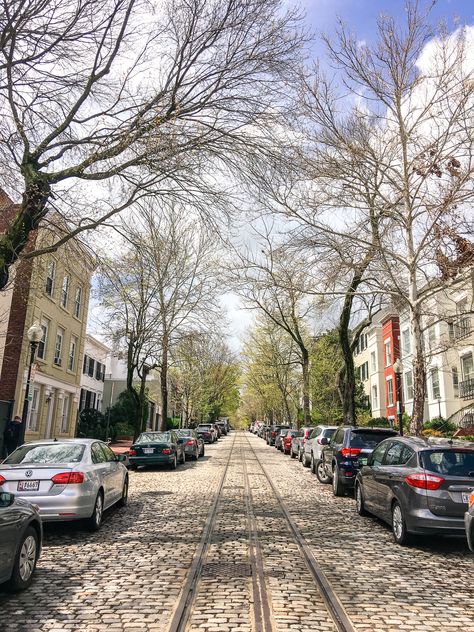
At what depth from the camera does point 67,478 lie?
7.98m

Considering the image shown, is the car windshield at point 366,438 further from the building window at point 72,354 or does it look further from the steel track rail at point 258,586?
the building window at point 72,354

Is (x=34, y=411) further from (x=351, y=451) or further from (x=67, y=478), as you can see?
(x=67, y=478)

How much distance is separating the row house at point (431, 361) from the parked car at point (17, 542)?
13.2 m

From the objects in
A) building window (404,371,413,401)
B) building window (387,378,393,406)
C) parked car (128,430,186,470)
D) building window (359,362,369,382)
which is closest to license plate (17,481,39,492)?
parked car (128,430,186,470)

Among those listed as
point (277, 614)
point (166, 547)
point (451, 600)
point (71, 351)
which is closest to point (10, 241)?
point (166, 547)

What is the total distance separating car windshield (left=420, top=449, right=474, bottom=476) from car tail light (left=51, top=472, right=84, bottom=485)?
16.8 feet

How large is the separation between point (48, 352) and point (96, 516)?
61.3 feet

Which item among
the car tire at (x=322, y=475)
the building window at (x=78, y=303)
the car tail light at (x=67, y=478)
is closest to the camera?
the car tail light at (x=67, y=478)

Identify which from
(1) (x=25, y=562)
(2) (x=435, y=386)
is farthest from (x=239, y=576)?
(2) (x=435, y=386)

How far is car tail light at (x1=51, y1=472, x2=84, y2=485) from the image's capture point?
7.94 m

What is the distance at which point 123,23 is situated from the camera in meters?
9.37

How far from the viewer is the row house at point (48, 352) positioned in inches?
874

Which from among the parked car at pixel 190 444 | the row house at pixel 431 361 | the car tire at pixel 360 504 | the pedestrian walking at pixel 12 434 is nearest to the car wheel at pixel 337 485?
the car tire at pixel 360 504

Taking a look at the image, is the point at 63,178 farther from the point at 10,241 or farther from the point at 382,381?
the point at 382,381
